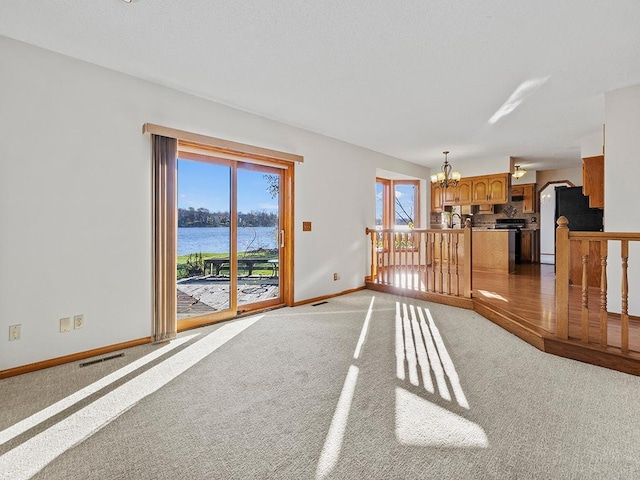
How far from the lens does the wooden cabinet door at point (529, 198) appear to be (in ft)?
26.5

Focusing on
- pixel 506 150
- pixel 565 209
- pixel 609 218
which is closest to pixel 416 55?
pixel 609 218

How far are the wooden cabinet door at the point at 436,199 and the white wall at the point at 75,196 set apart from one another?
592cm

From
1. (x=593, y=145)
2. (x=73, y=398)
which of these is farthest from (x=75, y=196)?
(x=593, y=145)

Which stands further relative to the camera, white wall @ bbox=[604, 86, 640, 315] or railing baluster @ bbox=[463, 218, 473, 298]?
railing baluster @ bbox=[463, 218, 473, 298]

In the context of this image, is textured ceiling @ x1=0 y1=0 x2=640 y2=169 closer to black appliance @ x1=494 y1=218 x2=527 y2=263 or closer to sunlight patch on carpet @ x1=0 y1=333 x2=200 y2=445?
sunlight patch on carpet @ x1=0 y1=333 x2=200 y2=445

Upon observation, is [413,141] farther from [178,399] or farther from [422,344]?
[178,399]

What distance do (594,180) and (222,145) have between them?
521cm

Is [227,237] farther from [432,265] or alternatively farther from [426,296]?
[432,265]

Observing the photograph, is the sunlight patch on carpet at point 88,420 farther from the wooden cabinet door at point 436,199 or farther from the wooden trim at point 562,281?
the wooden cabinet door at point 436,199

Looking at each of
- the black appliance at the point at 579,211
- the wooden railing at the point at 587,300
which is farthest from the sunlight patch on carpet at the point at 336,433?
the black appliance at the point at 579,211

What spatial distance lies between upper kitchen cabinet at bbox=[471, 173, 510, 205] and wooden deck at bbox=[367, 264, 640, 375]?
73.2 inches

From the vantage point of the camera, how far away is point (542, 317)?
350 cm

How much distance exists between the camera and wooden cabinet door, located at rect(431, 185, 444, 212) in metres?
7.98

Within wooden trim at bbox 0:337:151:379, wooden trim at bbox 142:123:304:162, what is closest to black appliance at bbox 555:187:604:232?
wooden trim at bbox 142:123:304:162
